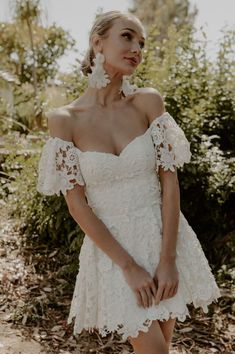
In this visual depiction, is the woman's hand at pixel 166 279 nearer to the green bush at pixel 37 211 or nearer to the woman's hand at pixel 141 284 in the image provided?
the woman's hand at pixel 141 284

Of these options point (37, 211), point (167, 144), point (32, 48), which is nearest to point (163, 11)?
point (32, 48)

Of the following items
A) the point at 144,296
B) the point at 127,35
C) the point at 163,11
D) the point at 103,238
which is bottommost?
the point at 144,296

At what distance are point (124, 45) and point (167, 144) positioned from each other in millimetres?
427

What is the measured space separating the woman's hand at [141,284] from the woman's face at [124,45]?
78cm

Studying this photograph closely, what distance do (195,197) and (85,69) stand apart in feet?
7.49

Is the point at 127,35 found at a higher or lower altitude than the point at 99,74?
higher

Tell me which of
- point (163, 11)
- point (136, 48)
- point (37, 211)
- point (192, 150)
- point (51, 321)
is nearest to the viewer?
point (136, 48)

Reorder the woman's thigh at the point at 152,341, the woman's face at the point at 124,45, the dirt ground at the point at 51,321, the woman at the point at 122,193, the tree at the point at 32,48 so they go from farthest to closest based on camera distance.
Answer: the tree at the point at 32,48 → the dirt ground at the point at 51,321 → the woman's face at the point at 124,45 → the woman at the point at 122,193 → the woman's thigh at the point at 152,341

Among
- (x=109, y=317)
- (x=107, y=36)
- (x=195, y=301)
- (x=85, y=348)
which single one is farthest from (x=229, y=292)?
(x=107, y=36)

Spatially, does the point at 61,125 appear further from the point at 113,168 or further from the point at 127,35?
the point at 127,35

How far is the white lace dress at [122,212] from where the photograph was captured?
6.41 feet

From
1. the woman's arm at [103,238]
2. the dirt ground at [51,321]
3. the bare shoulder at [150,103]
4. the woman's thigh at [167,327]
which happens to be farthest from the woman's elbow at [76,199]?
the dirt ground at [51,321]

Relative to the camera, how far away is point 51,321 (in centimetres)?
357

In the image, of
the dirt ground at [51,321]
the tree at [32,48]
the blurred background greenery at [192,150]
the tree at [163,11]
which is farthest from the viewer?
the tree at [163,11]
